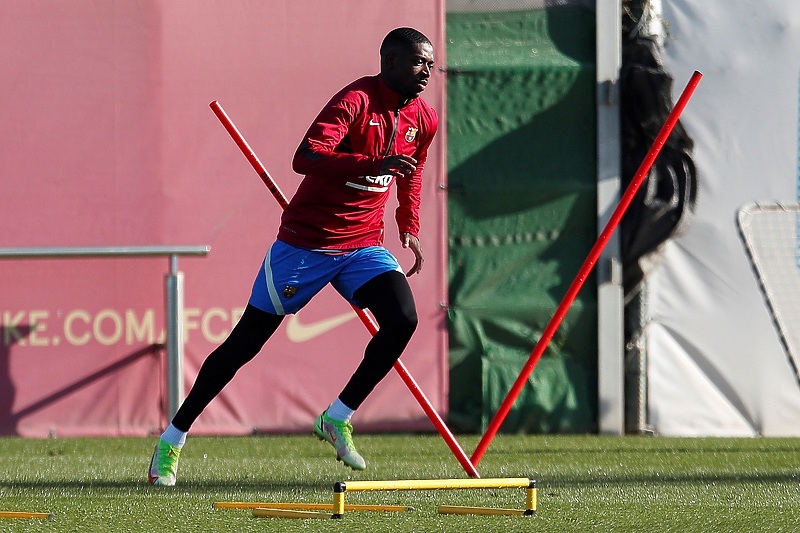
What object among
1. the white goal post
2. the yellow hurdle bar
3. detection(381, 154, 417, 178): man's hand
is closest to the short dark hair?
detection(381, 154, 417, 178): man's hand

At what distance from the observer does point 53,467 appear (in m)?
6.04

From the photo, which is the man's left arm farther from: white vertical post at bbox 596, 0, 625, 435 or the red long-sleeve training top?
white vertical post at bbox 596, 0, 625, 435

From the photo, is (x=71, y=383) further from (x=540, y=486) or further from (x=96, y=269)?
(x=540, y=486)

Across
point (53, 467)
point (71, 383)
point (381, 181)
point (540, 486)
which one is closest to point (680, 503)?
point (540, 486)

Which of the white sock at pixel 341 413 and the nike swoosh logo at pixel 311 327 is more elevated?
the nike swoosh logo at pixel 311 327

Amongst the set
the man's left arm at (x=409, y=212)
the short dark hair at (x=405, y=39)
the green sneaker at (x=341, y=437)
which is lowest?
the green sneaker at (x=341, y=437)

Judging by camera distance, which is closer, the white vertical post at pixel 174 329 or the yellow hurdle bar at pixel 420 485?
the yellow hurdle bar at pixel 420 485

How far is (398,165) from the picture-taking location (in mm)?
4617

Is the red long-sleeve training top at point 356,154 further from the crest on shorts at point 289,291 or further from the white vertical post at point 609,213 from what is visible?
the white vertical post at point 609,213

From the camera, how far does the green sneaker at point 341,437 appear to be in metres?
5.10

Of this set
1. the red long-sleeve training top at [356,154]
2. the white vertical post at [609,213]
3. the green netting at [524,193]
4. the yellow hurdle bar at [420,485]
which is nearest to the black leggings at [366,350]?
the red long-sleeve training top at [356,154]

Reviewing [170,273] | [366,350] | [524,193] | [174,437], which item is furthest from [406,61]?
[524,193]

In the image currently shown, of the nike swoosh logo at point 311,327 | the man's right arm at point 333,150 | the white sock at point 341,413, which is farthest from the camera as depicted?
the nike swoosh logo at point 311,327

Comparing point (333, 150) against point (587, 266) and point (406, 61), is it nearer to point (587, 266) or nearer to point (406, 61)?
point (406, 61)
